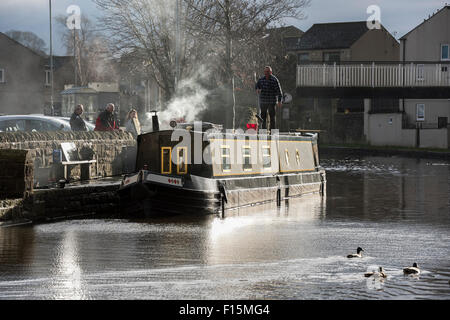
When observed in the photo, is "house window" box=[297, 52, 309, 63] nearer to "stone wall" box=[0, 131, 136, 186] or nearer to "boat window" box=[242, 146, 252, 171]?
"stone wall" box=[0, 131, 136, 186]

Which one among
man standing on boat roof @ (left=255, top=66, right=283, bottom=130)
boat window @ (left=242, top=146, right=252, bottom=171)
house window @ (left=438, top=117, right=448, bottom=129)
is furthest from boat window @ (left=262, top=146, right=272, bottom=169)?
house window @ (left=438, top=117, right=448, bottom=129)

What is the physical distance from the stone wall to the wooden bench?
0.57 feet


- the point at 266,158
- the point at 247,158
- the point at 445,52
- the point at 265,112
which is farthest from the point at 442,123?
the point at 247,158

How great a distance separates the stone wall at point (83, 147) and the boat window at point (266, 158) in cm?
421

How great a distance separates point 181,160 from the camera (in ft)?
62.1

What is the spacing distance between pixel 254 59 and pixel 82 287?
3927cm

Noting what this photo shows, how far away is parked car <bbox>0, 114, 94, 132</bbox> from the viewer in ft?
77.4

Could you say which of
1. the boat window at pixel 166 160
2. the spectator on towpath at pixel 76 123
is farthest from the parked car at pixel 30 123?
the boat window at pixel 166 160

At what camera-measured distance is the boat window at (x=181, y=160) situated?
18.8 meters

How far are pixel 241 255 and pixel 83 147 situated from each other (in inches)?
371

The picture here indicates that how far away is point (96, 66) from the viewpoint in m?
104

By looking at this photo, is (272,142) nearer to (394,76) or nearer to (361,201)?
(361,201)

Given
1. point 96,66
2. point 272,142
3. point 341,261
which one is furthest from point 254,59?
point 96,66

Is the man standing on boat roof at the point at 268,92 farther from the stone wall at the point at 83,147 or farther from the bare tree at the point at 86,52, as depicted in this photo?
the bare tree at the point at 86,52
